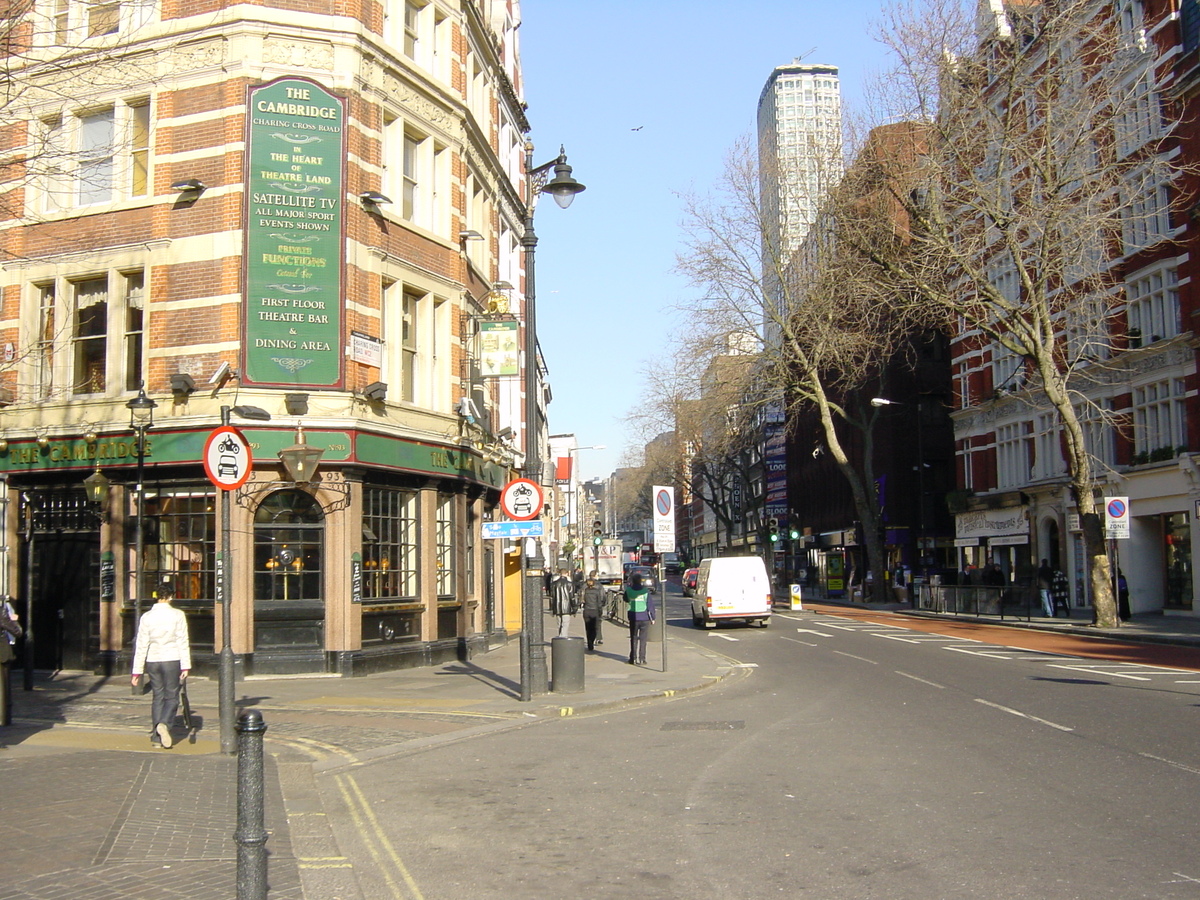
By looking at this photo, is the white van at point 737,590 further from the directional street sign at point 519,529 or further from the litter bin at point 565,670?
the directional street sign at point 519,529

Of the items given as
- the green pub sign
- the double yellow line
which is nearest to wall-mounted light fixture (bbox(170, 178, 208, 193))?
the green pub sign

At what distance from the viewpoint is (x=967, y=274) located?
3070cm

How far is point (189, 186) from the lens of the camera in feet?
64.5

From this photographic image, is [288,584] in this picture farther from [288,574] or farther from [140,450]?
[140,450]

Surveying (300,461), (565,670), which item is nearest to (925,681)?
(565,670)

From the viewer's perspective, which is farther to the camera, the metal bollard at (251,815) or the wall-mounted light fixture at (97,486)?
the wall-mounted light fixture at (97,486)

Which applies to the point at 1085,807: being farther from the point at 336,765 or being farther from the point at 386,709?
the point at 386,709

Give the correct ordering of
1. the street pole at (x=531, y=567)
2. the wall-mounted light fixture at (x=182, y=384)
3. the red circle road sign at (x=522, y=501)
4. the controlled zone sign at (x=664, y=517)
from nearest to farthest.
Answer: the street pole at (x=531, y=567)
the red circle road sign at (x=522, y=501)
the wall-mounted light fixture at (x=182, y=384)
the controlled zone sign at (x=664, y=517)

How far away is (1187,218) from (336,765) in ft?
104

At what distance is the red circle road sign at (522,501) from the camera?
643 inches

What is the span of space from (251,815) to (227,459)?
6708mm

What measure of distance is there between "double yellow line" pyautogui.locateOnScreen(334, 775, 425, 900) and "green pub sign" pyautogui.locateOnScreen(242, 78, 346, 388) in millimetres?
10592

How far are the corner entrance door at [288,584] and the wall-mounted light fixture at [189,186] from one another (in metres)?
5.64

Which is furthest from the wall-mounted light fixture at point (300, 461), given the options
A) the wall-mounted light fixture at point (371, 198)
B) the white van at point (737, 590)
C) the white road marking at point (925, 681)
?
the white van at point (737, 590)
